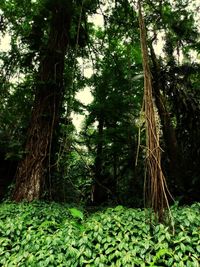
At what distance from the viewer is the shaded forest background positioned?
20.8 ft

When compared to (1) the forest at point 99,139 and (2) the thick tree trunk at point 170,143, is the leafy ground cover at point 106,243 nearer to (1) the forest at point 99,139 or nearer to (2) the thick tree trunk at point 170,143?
(1) the forest at point 99,139

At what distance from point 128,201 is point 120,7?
5571mm

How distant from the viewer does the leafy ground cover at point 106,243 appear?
3.25m

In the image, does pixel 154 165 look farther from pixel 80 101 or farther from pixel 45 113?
pixel 80 101

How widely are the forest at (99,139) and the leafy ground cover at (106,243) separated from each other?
0.01 meters

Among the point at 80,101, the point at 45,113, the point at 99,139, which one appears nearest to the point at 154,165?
the point at 45,113

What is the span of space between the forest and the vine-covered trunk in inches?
0.9

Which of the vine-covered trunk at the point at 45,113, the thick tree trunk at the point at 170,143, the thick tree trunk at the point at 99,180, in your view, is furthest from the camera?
the thick tree trunk at the point at 99,180

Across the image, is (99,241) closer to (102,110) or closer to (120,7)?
(120,7)

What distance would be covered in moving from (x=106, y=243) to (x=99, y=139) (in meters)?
7.74

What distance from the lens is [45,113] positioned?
6.43 m

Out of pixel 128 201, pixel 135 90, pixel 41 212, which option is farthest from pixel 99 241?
pixel 135 90

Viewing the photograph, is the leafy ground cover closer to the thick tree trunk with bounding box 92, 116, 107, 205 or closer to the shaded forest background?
the shaded forest background

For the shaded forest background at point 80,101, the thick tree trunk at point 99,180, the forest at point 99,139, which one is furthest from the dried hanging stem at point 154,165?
the thick tree trunk at point 99,180
